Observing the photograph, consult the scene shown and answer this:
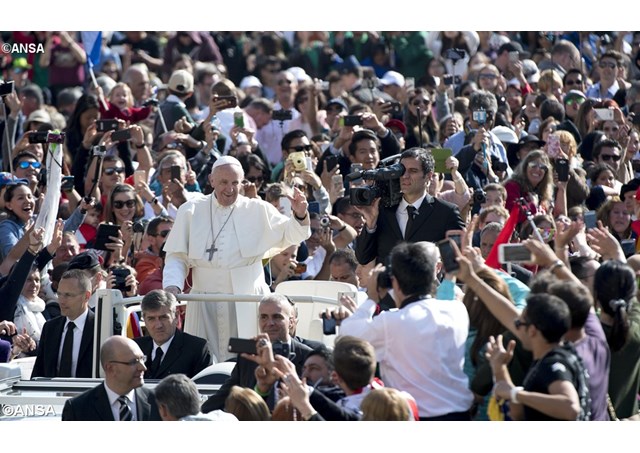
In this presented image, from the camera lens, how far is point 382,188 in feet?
30.7

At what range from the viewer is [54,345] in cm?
929

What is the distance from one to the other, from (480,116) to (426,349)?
5879 mm

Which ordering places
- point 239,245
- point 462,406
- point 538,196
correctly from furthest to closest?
point 538,196 < point 239,245 < point 462,406

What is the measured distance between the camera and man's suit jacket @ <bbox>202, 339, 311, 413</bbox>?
754 centimetres

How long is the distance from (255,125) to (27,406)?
693cm

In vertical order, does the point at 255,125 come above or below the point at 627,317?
above

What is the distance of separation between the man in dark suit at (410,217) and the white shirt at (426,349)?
241cm

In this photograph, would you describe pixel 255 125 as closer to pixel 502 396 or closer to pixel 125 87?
pixel 125 87

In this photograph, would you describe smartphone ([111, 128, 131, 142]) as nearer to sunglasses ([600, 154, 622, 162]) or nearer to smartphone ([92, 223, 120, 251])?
smartphone ([92, 223, 120, 251])

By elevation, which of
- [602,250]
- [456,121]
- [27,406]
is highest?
[456,121]

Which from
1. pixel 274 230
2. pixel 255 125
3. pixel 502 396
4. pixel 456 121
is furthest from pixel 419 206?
pixel 255 125

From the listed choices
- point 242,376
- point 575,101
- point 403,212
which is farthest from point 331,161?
point 242,376

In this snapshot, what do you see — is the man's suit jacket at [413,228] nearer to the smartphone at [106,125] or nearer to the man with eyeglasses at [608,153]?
the man with eyeglasses at [608,153]
